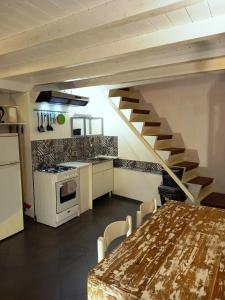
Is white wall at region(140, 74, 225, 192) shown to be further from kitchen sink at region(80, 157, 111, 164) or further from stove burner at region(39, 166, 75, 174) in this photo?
stove burner at region(39, 166, 75, 174)

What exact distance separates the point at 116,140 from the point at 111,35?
3025 mm

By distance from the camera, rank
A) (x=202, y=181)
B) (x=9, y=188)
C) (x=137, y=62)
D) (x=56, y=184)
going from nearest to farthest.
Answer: (x=137, y=62) → (x=9, y=188) → (x=56, y=184) → (x=202, y=181)

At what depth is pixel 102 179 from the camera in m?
4.37

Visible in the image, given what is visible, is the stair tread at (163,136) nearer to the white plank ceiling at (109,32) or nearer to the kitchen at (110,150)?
the kitchen at (110,150)

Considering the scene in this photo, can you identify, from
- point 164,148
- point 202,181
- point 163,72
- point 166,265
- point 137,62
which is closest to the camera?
point 166,265

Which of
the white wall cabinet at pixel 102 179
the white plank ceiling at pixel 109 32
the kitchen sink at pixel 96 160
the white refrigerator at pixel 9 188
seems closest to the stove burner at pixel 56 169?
the white refrigerator at pixel 9 188

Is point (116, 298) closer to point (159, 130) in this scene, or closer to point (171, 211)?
point (171, 211)

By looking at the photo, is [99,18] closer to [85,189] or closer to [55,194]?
[55,194]

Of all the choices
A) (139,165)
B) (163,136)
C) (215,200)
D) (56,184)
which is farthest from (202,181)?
(56,184)

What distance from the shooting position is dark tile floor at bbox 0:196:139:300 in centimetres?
207

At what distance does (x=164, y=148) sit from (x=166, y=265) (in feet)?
8.71

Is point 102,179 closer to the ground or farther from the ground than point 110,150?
closer to the ground

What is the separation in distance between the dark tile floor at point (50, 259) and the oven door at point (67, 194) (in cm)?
30

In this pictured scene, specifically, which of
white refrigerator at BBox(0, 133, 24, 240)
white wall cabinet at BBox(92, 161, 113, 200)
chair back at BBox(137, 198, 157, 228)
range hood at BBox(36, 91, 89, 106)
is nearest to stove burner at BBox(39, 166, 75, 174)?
white refrigerator at BBox(0, 133, 24, 240)
